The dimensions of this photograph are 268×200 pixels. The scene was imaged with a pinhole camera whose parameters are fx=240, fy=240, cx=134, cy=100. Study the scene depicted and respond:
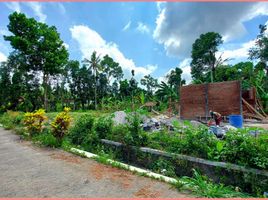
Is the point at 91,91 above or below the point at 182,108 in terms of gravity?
above

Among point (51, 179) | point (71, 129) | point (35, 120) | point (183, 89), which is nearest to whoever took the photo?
point (51, 179)

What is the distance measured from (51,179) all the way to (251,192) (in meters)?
3.71

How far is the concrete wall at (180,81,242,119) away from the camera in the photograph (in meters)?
14.5

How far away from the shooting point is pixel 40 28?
31547 millimetres

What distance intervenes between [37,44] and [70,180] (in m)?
29.9

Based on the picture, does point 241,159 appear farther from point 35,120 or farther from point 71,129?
point 35,120

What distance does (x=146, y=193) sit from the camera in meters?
3.93

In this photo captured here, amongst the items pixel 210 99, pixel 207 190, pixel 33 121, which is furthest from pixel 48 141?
pixel 210 99

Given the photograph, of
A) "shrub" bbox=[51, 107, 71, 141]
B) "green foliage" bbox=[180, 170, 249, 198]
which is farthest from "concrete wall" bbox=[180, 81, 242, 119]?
"green foliage" bbox=[180, 170, 249, 198]

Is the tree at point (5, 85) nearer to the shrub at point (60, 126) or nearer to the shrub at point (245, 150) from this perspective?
the shrub at point (60, 126)

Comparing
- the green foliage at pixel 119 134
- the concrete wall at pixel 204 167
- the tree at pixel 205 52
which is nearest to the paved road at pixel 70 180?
the concrete wall at pixel 204 167

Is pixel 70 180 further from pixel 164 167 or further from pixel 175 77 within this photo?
pixel 175 77

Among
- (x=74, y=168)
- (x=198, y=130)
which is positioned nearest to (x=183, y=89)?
(x=198, y=130)

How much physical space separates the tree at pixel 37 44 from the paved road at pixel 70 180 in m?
26.4
